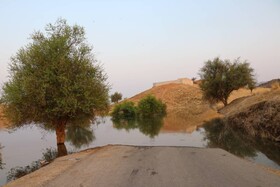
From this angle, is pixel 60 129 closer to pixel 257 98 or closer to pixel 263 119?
pixel 263 119

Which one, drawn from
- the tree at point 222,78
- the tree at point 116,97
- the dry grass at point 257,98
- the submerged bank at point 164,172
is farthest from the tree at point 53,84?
the tree at point 116,97

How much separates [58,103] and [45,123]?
377 cm

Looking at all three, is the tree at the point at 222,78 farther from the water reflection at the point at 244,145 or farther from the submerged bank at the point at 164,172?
the submerged bank at the point at 164,172

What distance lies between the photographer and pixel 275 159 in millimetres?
19469

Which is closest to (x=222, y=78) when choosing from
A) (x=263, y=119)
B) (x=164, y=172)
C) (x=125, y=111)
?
(x=125, y=111)

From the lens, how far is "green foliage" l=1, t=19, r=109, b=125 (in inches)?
939

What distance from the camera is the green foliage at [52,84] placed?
2386 cm

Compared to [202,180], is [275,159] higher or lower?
lower

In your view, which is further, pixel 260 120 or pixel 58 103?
pixel 260 120

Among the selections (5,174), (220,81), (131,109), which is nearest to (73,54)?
(5,174)

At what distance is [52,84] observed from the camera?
24.4 m

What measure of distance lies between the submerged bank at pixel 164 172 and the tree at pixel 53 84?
974cm

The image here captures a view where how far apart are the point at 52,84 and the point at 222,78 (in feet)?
143

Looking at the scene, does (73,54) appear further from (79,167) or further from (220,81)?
(220,81)
